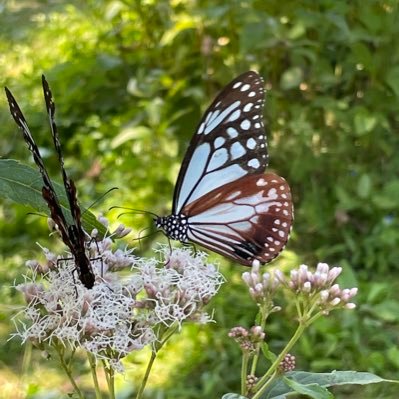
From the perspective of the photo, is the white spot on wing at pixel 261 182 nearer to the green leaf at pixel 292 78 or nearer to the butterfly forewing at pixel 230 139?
the butterfly forewing at pixel 230 139

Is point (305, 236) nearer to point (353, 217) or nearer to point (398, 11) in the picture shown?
point (353, 217)

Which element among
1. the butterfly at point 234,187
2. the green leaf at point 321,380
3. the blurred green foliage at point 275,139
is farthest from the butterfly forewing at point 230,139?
the blurred green foliage at point 275,139

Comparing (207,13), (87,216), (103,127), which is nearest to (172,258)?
(87,216)

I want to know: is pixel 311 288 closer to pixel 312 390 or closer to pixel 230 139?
pixel 312 390

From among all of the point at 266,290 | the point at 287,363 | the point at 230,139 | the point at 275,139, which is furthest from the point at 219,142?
the point at 275,139

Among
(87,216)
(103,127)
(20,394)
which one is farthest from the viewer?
(103,127)

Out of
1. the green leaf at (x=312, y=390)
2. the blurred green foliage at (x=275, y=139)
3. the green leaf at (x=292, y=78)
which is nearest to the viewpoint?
the green leaf at (x=312, y=390)
